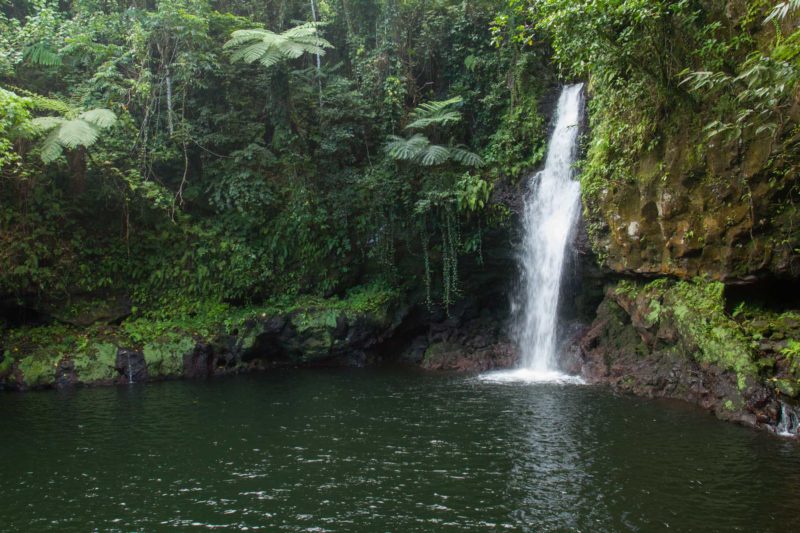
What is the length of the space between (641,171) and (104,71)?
12644 millimetres

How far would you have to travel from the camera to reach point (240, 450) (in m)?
7.71

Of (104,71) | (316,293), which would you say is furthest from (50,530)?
(104,71)

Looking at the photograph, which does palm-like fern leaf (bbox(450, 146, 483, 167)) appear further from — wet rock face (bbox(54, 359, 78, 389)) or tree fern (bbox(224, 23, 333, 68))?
wet rock face (bbox(54, 359, 78, 389))

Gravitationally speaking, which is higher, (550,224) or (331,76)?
(331,76)

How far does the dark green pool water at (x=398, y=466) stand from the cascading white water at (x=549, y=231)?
2.55 m

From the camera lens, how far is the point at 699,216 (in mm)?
8898

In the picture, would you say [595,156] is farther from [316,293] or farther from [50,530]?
[50,530]

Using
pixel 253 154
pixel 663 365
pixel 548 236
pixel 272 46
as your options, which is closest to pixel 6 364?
pixel 253 154

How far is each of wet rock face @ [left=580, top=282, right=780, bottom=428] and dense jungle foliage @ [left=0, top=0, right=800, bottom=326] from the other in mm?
3594

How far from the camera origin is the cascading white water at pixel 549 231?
1237 centimetres

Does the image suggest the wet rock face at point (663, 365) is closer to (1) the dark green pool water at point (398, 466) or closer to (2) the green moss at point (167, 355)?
(1) the dark green pool water at point (398, 466)

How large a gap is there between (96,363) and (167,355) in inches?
59.8

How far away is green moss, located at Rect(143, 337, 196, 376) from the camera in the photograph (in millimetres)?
12914

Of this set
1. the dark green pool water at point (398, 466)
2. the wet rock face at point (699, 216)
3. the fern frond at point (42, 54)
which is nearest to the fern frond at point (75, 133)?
the fern frond at point (42, 54)
